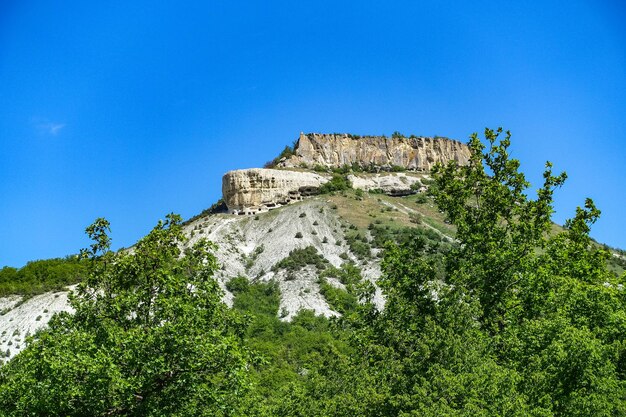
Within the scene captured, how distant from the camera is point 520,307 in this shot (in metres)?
21.2

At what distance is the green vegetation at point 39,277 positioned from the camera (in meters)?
A: 65.7

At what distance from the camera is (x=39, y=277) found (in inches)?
2766

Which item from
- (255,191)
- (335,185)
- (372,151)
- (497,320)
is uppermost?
(372,151)

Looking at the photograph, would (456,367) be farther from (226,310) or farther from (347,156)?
(347,156)

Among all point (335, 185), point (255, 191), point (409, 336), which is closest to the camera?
point (409, 336)

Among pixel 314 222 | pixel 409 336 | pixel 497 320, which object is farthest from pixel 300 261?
pixel 409 336

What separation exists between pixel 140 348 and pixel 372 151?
340 ft

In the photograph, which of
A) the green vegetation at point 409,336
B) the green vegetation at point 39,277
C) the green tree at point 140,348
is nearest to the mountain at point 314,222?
the green vegetation at point 39,277

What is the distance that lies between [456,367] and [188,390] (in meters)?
6.54

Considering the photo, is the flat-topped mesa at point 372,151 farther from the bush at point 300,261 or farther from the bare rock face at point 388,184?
the bush at point 300,261

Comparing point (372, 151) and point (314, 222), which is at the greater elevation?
point (372, 151)

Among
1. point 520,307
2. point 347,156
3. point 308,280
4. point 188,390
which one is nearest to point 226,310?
point 188,390

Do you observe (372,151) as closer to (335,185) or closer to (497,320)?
(335,185)

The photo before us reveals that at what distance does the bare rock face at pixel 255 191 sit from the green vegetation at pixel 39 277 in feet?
74.4
